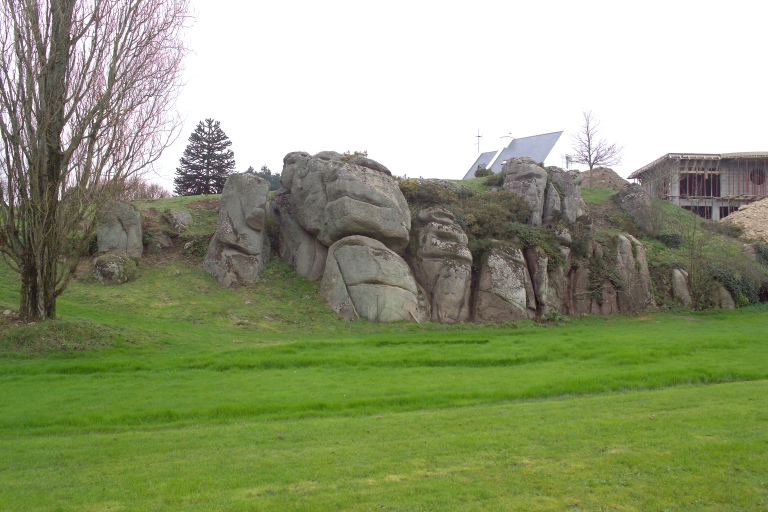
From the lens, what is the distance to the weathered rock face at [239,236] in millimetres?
28344

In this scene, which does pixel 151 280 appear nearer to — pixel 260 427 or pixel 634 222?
pixel 260 427

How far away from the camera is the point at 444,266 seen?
89.7 feet

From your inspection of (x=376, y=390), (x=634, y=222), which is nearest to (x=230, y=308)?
(x=376, y=390)

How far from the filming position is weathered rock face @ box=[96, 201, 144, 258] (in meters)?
29.3

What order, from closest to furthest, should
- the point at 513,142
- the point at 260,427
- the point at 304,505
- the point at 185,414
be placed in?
the point at 304,505 < the point at 260,427 < the point at 185,414 < the point at 513,142

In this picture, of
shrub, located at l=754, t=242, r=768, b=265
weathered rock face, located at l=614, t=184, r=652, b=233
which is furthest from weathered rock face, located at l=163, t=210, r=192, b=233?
shrub, located at l=754, t=242, r=768, b=265

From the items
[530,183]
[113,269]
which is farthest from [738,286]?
[113,269]

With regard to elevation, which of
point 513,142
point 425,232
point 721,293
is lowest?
point 721,293

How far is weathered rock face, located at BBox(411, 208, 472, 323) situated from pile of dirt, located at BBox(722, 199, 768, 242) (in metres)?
23.7

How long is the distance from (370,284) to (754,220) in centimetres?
3326

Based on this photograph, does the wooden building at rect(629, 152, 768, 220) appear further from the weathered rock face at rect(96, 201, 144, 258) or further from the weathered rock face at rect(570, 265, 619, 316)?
the weathered rock face at rect(96, 201, 144, 258)

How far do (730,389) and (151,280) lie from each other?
22685mm

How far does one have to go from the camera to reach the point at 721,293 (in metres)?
30.8

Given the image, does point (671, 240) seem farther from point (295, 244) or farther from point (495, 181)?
point (295, 244)
